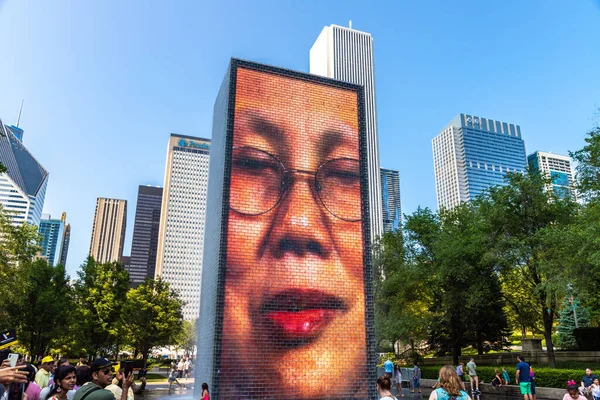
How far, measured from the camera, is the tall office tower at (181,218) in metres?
156

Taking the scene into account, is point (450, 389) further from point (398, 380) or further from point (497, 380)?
point (398, 380)

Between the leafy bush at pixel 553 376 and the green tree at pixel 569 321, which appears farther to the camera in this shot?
the green tree at pixel 569 321

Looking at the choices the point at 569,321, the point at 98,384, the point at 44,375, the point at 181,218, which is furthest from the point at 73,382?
the point at 181,218

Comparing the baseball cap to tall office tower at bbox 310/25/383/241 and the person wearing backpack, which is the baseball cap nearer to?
the person wearing backpack

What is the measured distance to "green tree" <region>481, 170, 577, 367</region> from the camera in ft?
82.5

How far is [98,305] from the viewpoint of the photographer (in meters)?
38.3

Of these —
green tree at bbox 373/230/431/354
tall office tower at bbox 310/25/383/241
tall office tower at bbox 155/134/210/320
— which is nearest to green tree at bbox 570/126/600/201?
green tree at bbox 373/230/431/354

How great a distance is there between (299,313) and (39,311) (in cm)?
2943

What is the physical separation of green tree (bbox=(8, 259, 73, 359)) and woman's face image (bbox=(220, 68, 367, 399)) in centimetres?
2803

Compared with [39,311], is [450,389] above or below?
below

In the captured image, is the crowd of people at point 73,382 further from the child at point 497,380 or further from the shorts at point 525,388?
the child at point 497,380

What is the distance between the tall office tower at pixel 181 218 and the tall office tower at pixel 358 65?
5703 centimetres

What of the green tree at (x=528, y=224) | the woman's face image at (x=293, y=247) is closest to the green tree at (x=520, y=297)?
the green tree at (x=528, y=224)

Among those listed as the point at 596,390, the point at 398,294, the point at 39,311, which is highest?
the point at 398,294
